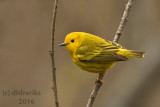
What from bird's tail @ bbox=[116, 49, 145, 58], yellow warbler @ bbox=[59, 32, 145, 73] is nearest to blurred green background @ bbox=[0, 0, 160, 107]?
yellow warbler @ bbox=[59, 32, 145, 73]

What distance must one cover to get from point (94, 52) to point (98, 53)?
84mm

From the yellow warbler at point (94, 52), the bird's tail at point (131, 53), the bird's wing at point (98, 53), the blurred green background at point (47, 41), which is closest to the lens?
the bird's tail at point (131, 53)

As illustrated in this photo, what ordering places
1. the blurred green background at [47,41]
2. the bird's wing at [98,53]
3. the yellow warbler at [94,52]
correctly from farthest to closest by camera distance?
the blurred green background at [47,41] < the bird's wing at [98,53] < the yellow warbler at [94,52]

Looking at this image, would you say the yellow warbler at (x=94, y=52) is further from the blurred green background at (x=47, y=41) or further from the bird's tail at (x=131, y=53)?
the blurred green background at (x=47, y=41)

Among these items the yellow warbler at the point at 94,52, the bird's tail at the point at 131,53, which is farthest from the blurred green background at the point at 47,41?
the bird's tail at the point at 131,53

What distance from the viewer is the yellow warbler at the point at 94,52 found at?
5433 mm

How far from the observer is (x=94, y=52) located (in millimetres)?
5734

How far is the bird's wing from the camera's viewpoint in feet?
18.2

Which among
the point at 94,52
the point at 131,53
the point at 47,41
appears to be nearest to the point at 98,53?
the point at 94,52

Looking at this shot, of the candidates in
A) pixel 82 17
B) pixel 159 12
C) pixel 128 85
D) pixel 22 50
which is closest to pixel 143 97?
pixel 128 85

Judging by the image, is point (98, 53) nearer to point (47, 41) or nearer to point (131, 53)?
point (131, 53)

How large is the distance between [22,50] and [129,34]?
3.73m

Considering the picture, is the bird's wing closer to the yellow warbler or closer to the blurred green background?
the yellow warbler

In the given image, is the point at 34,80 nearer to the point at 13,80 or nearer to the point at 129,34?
the point at 13,80
